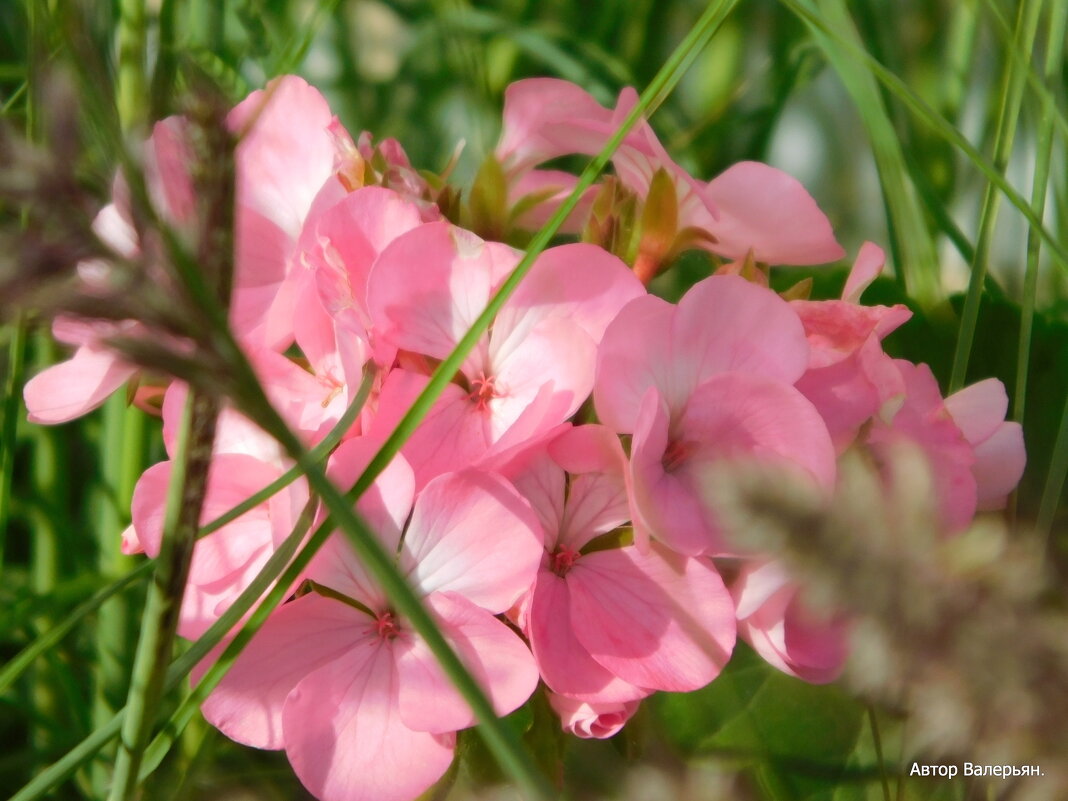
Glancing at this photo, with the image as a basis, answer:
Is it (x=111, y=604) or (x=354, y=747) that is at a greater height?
(x=354, y=747)

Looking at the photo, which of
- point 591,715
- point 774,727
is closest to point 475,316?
point 591,715

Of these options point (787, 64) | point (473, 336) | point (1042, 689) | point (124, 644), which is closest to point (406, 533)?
point (473, 336)

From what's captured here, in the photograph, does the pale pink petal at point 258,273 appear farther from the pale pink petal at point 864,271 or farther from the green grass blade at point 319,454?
the pale pink petal at point 864,271

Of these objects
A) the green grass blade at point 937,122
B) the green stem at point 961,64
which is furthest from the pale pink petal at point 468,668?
the green stem at point 961,64

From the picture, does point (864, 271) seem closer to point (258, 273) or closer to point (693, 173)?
point (258, 273)

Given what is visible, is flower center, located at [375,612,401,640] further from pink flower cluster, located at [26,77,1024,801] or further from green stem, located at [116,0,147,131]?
green stem, located at [116,0,147,131]
